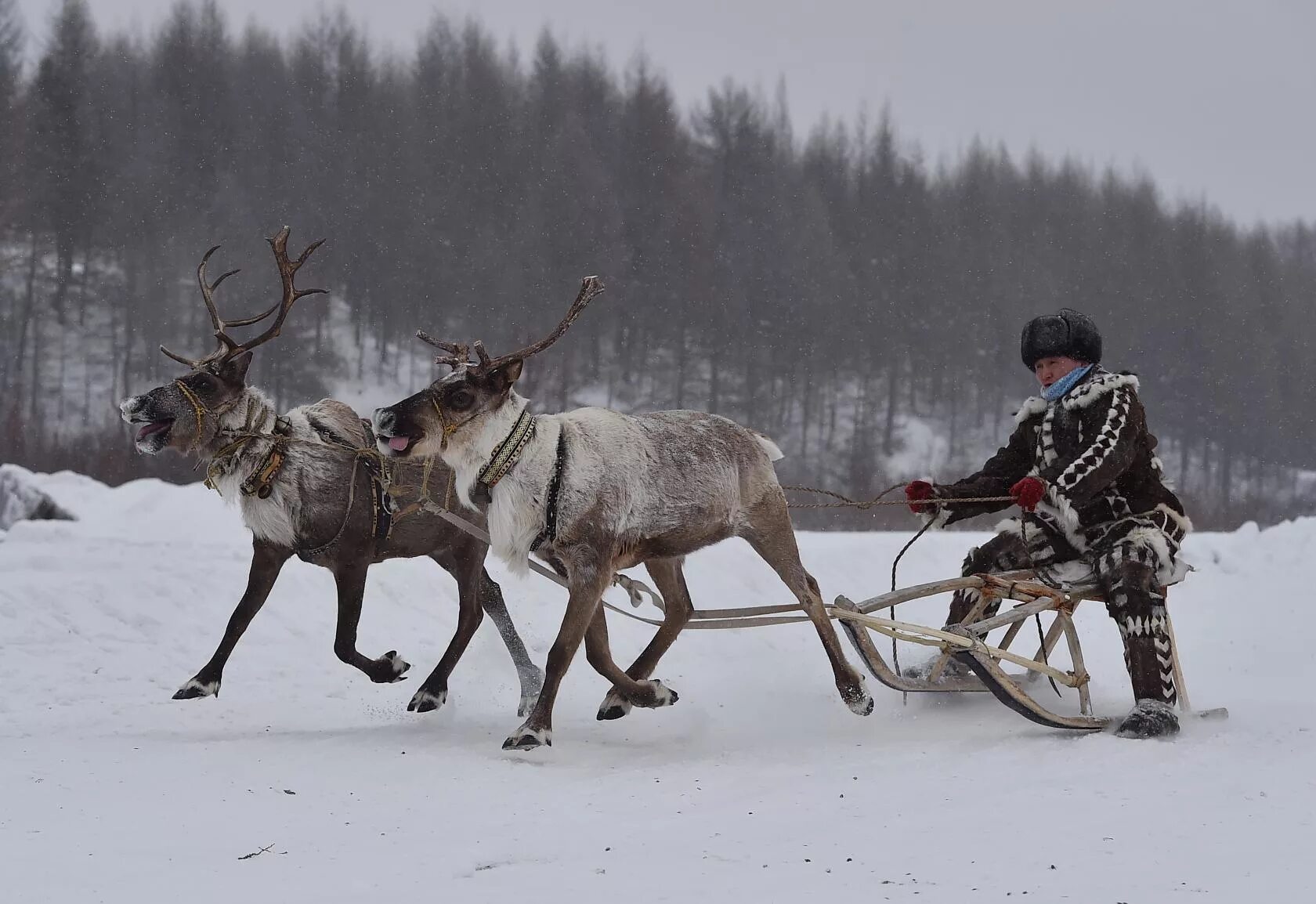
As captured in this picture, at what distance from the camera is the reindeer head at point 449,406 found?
531 centimetres

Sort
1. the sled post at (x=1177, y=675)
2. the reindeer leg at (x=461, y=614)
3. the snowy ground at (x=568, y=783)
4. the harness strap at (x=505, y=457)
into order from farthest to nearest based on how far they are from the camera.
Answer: the reindeer leg at (x=461, y=614), the harness strap at (x=505, y=457), the sled post at (x=1177, y=675), the snowy ground at (x=568, y=783)

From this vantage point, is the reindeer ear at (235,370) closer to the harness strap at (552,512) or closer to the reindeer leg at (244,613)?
the reindeer leg at (244,613)

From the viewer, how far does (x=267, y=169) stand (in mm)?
27219

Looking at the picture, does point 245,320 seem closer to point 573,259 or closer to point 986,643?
point 986,643

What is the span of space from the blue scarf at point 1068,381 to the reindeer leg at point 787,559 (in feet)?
4.61

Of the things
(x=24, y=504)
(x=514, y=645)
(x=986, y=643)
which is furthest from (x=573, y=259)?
(x=986, y=643)

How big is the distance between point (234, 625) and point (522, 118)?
2596 cm

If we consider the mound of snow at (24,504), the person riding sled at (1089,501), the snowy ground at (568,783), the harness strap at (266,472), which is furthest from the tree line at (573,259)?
the person riding sled at (1089,501)

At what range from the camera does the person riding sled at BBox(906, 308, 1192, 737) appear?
518 centimetres

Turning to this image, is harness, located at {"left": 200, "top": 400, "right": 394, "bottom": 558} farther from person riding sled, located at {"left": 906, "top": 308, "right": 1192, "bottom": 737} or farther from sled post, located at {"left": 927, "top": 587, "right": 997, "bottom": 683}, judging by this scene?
sled post, located at {"left": 927, "top": 587, "right": 997, "bottom": 683}

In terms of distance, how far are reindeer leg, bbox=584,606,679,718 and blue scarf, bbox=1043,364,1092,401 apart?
2408 mm

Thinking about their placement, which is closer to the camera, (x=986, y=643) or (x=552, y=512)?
(x=552, y=512)

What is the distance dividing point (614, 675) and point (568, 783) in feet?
4.04

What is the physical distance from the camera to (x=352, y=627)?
19.7 feet
